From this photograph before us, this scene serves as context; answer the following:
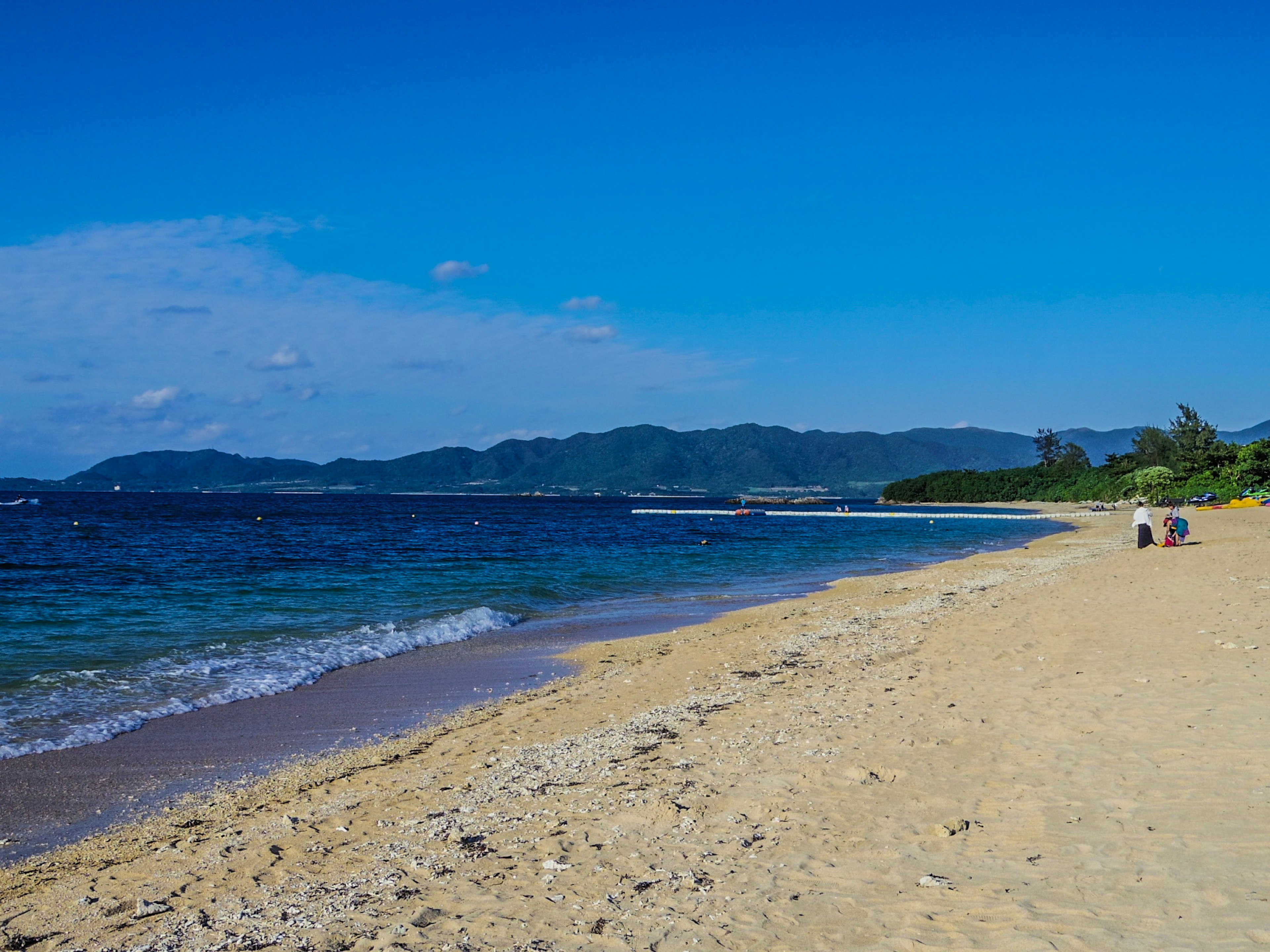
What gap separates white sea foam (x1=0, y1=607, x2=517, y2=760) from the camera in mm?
9125

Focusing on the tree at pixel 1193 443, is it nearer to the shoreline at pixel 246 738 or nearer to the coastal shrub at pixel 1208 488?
the coastal shrub at pixel 1208 488

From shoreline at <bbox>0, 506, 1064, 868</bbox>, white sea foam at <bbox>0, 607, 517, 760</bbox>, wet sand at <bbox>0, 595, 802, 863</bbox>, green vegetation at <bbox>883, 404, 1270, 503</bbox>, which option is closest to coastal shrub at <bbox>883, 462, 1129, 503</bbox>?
green vegetation at <bbox>883, 404, 1270, 503</bbox>

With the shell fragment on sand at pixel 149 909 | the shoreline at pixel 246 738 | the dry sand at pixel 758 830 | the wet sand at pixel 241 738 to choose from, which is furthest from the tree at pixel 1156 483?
the shell fragment on sand at pixel 149 909

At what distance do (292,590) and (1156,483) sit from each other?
277 feet

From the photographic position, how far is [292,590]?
22.3 meters

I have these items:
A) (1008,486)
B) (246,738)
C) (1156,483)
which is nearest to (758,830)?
(246,738)

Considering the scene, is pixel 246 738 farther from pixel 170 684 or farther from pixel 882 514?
pixel 882 514

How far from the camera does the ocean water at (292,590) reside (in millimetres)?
11367

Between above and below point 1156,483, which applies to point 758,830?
below

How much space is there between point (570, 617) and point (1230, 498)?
2665 inches

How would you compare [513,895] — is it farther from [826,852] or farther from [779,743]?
[779,743]

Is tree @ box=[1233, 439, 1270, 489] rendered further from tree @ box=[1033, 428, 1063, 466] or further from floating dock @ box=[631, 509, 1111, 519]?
tree @ box=[1033, 428, 1063, 466]

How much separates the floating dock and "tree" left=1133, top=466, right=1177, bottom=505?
216 inches

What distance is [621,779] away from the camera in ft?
21.6
